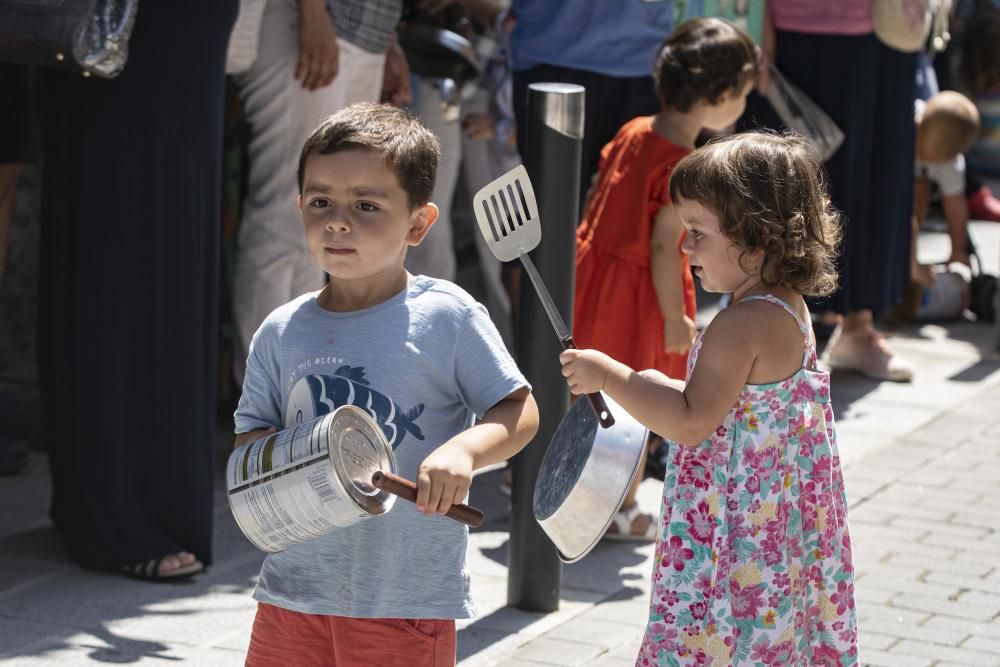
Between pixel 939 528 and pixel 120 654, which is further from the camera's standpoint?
pixel 939 528

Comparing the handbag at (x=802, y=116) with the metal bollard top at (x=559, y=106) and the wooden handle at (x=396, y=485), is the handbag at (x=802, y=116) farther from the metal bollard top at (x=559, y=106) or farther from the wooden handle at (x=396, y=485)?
the wooden handle at (x=396, y=485)

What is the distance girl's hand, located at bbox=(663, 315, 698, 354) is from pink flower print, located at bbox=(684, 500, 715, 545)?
63.6 inches

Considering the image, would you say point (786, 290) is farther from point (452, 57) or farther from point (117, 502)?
point (452, 57)

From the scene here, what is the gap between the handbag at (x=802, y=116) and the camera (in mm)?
6074

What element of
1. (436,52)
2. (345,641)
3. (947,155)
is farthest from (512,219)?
(947,155)

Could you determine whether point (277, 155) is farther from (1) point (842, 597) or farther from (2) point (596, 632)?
(1) point (842, 597)

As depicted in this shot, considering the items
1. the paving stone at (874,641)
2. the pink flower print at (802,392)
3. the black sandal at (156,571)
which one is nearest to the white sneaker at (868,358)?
the paving stone at (874,641)

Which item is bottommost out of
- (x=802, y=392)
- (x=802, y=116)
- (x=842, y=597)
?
(x=842, y=597)

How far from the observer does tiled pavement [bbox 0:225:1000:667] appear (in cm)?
377

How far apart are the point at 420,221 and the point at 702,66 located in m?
1.89

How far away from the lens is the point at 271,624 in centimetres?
261

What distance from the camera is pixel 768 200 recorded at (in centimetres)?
277

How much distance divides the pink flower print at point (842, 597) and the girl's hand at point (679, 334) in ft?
5.20

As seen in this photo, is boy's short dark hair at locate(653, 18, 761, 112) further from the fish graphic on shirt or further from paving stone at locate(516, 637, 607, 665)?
the fish graphic on shirt
